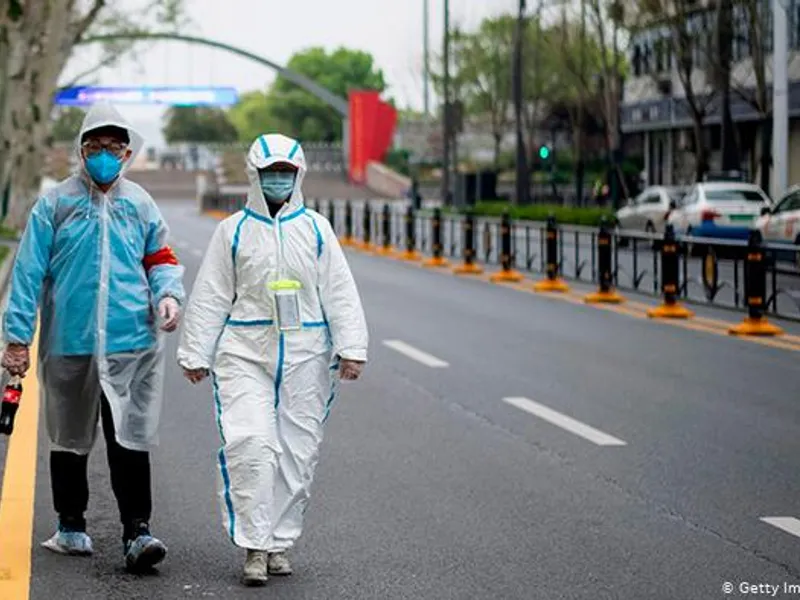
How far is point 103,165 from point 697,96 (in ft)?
179

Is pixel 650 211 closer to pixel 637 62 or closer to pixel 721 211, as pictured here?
pixel 721 211

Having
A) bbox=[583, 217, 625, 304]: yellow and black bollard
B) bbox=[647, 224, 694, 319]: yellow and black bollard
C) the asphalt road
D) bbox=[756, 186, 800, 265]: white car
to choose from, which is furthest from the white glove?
bbox=[756, 186, 800, 265]: white car

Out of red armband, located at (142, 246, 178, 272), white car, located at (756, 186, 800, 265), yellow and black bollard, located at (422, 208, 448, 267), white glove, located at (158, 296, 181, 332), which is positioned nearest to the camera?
white glove, located at (158, 296, 181, 332)

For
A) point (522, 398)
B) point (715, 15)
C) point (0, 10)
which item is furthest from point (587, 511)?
point (715, 15)

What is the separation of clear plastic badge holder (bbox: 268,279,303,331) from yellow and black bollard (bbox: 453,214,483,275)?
2417 centimetres

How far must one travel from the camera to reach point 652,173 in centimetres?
7362

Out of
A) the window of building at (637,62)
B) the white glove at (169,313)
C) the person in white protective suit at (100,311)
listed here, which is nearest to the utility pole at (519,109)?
the window of building at (637,62)

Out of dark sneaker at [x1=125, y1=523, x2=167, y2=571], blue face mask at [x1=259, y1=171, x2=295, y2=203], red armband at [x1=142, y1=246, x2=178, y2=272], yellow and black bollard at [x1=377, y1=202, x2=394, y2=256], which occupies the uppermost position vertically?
blue face mask at [x1=259, y1=171, x2=295, y2=203]

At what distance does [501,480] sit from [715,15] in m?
40.0

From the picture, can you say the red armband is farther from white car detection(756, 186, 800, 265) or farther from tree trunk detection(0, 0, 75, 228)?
tree trunk detection(0, 0, 75, 228)

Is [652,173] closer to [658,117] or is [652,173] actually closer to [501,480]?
[658,117]

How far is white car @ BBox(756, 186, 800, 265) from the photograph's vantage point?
29.8 meters

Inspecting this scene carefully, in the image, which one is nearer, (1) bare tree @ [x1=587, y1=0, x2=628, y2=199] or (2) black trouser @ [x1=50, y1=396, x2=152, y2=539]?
(2) black trouser @ [x1=50, y1=396, x2=152, y2=539]

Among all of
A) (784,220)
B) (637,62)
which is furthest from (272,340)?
(637,62)
